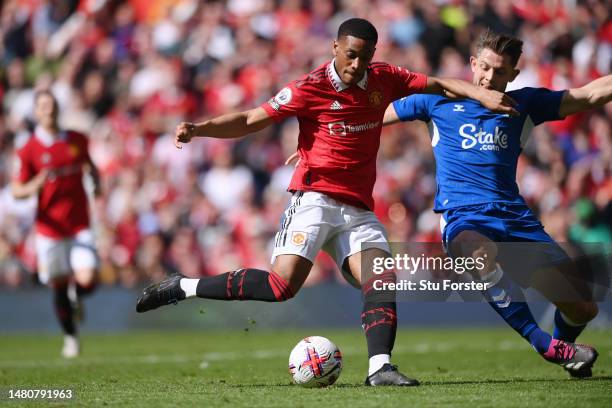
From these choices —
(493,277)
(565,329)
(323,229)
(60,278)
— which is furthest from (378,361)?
(60,278)

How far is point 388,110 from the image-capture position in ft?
26.9

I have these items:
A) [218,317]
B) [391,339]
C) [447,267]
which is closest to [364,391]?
[391,339]

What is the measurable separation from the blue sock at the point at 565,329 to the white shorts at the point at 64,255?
6.26 meters

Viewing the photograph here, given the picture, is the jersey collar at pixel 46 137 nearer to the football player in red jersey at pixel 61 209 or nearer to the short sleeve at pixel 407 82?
the football player in red jersey at pixel 61 209

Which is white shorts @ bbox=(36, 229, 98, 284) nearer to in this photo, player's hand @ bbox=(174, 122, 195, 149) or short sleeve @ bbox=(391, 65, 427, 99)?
player's hand @ bbox=(174, 122, 195, 149)

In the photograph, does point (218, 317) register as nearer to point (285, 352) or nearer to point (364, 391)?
point (285, 352)

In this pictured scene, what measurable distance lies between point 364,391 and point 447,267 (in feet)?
5.36

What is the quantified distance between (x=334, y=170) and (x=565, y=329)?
2226 millimetres

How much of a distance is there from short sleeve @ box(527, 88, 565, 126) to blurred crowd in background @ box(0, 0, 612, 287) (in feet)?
23.4

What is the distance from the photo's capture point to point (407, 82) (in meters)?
7.48

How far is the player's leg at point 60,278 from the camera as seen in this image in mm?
12086

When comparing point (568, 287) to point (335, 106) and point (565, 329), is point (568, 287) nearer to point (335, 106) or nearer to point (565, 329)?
point (565, 329)
